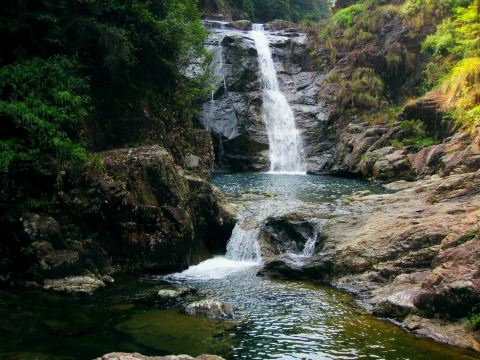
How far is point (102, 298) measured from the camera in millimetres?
8836

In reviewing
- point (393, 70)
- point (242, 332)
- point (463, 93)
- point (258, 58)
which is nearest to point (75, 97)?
point (242, 332)

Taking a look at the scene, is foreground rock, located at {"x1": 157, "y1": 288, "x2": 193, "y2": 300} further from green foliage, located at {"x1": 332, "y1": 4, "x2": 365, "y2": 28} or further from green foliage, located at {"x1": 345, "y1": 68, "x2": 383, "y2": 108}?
green foliage, located at {"x1": 332, "y1": 4, "x2": 365, "y2": 28}

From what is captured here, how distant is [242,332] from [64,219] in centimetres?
486

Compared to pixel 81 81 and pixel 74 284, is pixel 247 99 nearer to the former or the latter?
pixel 81 81

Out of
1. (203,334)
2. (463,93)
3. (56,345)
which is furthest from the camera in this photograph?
(463,93)

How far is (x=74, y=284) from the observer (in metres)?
9.11

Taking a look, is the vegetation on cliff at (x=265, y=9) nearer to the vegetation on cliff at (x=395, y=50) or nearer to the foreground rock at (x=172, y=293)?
the vegetation on cliff at (x=395, y=50)

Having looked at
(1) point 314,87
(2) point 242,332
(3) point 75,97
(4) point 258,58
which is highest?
(4) point 258,58

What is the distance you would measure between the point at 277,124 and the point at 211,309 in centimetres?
2493

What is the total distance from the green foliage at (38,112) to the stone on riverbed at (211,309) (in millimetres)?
4301

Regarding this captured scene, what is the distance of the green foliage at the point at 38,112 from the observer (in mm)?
9469

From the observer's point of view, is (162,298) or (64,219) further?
(64,219)

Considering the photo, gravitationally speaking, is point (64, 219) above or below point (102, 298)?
above

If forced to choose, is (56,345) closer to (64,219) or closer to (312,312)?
(64,219)
